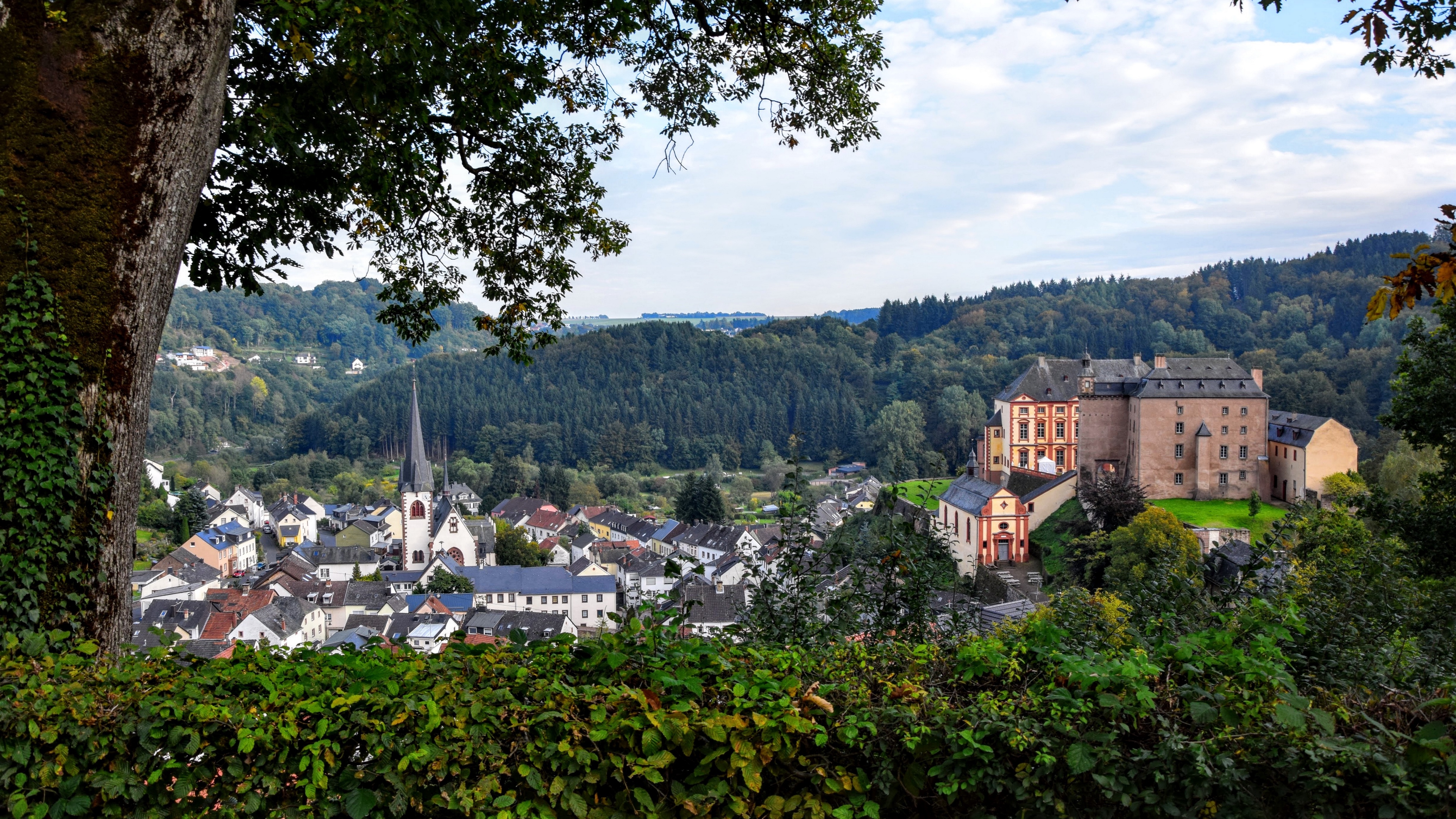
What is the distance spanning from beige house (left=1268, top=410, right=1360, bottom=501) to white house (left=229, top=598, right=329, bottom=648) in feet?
134

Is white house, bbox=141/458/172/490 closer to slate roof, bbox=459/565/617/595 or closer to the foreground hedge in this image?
slate roof, bbox=459/565/617/595

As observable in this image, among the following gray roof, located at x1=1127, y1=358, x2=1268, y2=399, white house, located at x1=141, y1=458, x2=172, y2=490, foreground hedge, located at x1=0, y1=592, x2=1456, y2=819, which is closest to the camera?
foreground hedge, located at x1=0, y1=592, x2=1456, y2=819

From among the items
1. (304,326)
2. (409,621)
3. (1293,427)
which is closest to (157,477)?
(409,621)

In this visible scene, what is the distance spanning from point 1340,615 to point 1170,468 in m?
40.0

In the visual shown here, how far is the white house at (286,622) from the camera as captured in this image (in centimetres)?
3150

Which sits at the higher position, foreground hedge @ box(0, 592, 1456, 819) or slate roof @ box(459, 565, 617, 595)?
foreground hedge @ box(0, 592, 1456, 819)

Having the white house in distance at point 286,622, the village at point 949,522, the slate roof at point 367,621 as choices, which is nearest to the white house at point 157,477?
the village at point 949,522

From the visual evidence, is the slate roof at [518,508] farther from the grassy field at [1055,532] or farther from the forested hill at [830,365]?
the grassy field at [1055,532]

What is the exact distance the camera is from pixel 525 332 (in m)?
7.13

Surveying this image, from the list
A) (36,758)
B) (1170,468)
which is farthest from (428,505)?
(36,758)

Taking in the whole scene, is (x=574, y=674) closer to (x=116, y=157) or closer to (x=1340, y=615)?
(x=116, y=157)

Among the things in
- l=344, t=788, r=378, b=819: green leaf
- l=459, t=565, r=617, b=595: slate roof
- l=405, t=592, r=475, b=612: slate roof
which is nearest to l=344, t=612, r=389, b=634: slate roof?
l=405, t=592, r=475, b=612: slate roof

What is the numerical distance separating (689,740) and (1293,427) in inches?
1765

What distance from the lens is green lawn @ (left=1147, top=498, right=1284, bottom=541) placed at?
3353cm
